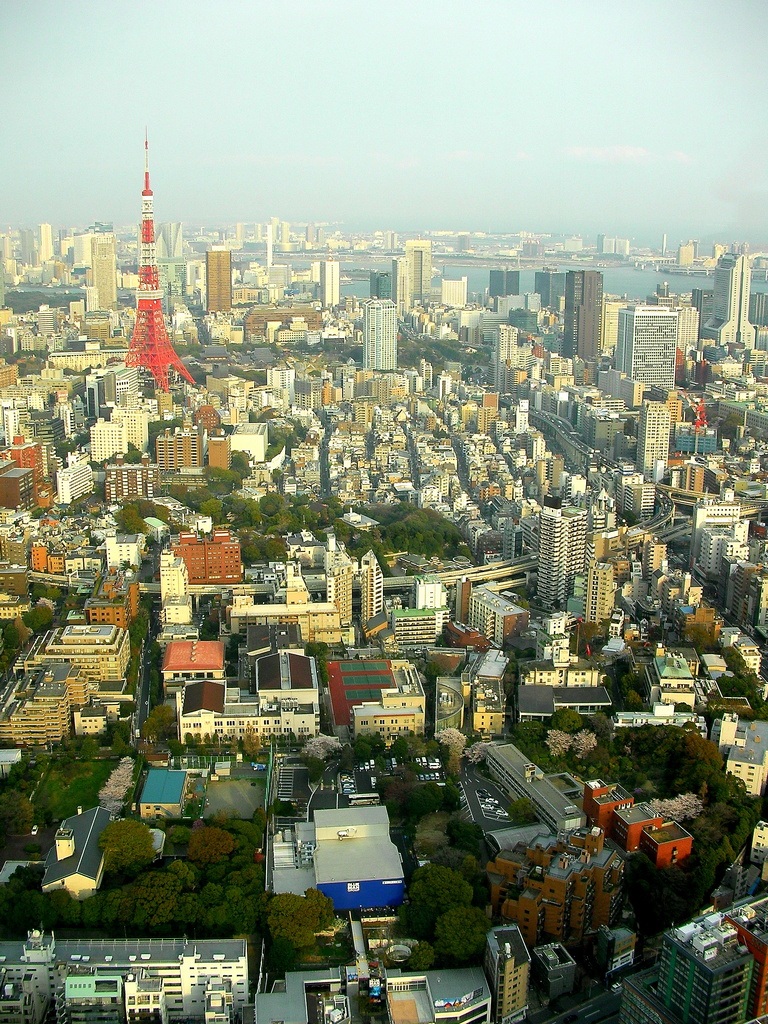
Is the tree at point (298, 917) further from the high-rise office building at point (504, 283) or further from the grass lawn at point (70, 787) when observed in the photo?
the high-rise office building at point (504, 283)

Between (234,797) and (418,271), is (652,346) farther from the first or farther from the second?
(234,797)

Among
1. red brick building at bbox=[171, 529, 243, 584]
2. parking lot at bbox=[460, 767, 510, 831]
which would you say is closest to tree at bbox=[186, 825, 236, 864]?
parking lot at bbox=[460, 767, 510, 831]

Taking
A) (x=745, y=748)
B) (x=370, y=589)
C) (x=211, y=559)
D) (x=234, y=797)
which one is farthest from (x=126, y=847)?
(x=211, y=559)

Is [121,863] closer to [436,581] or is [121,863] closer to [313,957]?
[313,957]

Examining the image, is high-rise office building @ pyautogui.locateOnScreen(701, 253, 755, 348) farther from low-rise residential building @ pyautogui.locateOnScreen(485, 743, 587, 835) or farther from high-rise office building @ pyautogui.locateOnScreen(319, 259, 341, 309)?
low-rise residential building @ pyautogui.locateOnScreen(485, 743, 587, 835)

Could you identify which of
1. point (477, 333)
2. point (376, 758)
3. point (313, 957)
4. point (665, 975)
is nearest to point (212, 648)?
point (376, 758)

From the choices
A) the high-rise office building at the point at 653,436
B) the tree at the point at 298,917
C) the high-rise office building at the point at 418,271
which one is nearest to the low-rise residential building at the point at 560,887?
the tree at the point at 298,917
